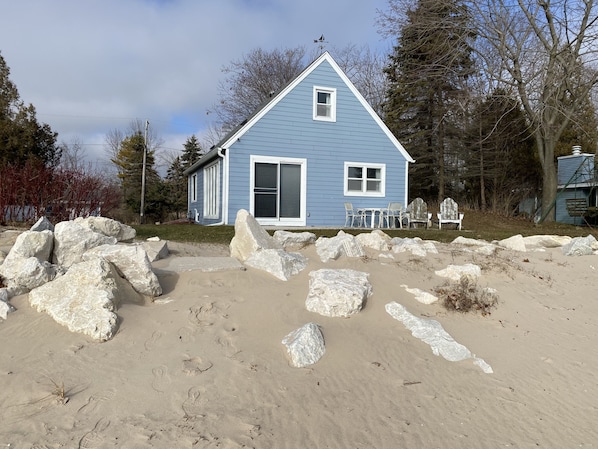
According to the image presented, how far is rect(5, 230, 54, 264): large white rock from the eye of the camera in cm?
434

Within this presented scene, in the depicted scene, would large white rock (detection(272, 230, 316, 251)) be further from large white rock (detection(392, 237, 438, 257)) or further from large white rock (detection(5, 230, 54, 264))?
large white rock (detection(5, 230, 54, 264))

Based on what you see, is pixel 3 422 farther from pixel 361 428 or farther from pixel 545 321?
pixel 545 321

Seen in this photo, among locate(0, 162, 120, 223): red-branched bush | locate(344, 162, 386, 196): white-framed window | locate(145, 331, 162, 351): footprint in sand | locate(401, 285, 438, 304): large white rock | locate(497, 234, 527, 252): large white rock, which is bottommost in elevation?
locate(145, 331, 162, 351): footprint in sand

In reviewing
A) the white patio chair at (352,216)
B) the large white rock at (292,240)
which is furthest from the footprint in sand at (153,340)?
the white patio chair at (352,216)

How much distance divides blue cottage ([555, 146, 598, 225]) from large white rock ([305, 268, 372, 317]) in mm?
17295

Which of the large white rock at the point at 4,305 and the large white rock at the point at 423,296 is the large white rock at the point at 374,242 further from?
the large white rock at the point at 4,305

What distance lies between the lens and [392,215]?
14.6m

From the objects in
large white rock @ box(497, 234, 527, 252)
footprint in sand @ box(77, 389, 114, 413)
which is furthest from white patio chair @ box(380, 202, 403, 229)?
footprint in sand @ box(77, 389, 114, 413)

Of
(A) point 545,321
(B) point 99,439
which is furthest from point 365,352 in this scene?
(A) point 545,321

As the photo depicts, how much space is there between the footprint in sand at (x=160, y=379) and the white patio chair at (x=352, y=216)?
37.6 ft

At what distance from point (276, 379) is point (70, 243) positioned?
10.1 feet

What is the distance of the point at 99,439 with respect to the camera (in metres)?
2.44

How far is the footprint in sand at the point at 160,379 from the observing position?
9.73 ft

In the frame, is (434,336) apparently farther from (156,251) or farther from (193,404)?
(156,251)
